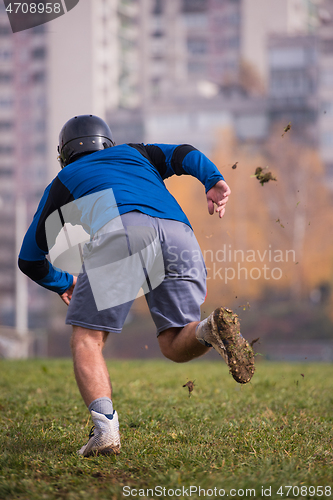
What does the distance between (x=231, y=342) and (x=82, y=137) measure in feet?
5.68

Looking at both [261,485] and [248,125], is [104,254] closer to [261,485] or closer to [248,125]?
[261,485]

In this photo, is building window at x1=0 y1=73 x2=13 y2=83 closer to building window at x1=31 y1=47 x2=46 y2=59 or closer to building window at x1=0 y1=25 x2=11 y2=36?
building window at x1=31 y1=47 x2=46 y2=59

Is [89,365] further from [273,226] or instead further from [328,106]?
[328,106]

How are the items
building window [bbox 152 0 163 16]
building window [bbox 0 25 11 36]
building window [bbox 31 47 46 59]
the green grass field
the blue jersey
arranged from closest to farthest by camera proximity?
1. the green grass field
2. the blue jersey
3. building window [bbox 31 47 46 59]
4. building window [bbox 0 25 11 36]
5. building window [bbox 152 0 163 16]

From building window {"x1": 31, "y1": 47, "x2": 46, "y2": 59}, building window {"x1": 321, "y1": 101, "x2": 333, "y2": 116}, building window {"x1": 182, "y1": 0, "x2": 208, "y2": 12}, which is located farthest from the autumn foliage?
building window {"x1": 182, "y1": 0, "x2": 208, "y2": 12}

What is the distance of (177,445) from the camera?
3.12 meters

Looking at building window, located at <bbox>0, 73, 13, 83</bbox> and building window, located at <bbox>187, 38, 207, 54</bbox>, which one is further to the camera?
building window, located at <bbox>187, 38, 207, 54</bbox>

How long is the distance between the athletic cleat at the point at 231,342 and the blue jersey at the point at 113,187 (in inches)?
29.0

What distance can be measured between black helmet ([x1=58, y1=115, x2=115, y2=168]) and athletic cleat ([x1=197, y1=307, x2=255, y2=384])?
58.3 inches

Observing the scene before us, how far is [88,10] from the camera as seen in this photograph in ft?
244

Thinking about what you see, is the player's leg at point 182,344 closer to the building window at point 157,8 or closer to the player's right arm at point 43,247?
the player's right arm at point 43,247

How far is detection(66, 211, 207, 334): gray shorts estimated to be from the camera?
2.93 metres

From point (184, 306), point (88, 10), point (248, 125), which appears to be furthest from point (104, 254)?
point (88, 10)

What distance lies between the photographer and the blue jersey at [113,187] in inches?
123
